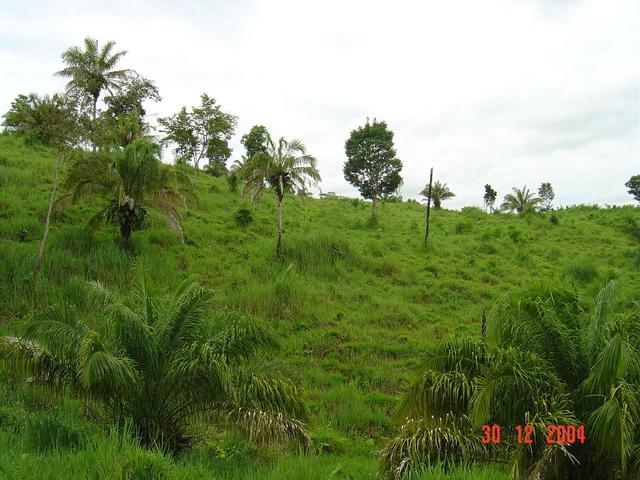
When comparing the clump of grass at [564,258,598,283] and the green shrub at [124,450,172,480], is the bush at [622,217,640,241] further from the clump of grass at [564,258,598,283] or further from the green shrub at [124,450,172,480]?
the green shrub at [124,450,172,480]

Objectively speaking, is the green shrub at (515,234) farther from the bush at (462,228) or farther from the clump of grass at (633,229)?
the clump of grass at (633,229)

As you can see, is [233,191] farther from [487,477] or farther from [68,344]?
[487,477]

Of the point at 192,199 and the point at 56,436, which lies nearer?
the point at 56,436

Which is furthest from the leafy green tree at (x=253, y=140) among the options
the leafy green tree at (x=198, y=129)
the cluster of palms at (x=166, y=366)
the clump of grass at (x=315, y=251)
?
the cluster of palms at (x=166, y=366)

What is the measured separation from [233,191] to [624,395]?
1001 inches

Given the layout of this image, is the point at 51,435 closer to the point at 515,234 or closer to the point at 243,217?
the point at 243,217

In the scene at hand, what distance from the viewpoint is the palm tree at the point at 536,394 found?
6.09m

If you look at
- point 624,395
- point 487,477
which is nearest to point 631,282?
point 624,395

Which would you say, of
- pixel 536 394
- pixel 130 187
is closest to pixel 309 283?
pixel 130 187

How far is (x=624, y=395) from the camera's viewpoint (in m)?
6.02

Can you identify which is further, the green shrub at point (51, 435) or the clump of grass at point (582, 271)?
the clump of grass at point (582, 271)

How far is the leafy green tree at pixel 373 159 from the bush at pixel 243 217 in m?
12.9

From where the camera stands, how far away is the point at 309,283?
1827 cm
